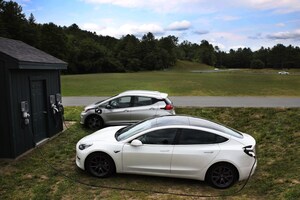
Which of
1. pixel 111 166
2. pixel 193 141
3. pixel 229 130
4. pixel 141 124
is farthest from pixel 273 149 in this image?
pixel 111 166

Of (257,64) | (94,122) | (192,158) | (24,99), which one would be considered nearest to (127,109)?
(94,122)

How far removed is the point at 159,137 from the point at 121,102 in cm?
585

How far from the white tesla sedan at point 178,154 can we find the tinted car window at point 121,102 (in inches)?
211

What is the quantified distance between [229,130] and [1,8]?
91.1 meters

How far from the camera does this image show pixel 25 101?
9.25 metres

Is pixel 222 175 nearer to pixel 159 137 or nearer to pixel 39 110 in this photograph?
pixel 159 137

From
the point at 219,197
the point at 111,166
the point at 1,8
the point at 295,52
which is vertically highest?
the point at 1,8

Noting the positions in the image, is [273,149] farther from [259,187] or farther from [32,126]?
[32,126]

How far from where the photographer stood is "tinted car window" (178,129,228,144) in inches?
288

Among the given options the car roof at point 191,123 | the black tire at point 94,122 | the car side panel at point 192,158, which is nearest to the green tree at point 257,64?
the black tire at point 94,122

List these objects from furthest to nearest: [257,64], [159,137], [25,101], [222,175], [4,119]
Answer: [257,64] → [25,101] → [4,119] → [159,137] → [222,175]

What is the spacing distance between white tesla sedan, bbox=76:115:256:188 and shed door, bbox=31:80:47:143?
340 centimetres

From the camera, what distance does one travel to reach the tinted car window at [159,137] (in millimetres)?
7379

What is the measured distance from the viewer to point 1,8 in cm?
8431
